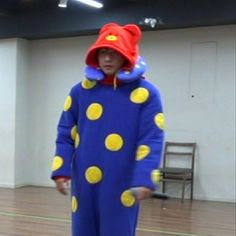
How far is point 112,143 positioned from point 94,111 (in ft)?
0.48

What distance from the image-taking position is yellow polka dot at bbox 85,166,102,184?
1.73 metres

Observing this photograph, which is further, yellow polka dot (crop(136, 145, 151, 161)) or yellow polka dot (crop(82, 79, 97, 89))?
yellow polka dot (crop(82, 79, 97, 89))

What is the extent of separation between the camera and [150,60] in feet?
22.4

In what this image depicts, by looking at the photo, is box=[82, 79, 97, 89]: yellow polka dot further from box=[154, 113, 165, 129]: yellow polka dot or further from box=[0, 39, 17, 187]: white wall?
box=[0, 39, 17, 187]: white wall

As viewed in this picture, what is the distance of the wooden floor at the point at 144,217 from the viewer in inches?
169

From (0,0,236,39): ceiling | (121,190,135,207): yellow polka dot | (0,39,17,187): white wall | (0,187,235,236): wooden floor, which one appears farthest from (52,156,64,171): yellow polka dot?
(0,39,17,187): white wall

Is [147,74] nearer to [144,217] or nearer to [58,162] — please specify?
[144,217]

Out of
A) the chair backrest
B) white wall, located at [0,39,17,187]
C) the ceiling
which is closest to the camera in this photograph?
the ceiling

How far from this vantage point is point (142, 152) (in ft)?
5.52

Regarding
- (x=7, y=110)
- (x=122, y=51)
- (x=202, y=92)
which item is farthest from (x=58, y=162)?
(x=7, y=110)

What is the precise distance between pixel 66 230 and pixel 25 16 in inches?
166

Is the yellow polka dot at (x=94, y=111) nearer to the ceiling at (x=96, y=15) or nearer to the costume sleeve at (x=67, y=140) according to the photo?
the costume sleeve at (x=67, y=140)

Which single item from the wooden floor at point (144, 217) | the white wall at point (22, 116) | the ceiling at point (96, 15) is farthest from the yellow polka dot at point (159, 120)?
the white wall at point (22, 116)

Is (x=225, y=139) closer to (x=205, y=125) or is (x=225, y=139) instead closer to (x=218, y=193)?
(x=205, y=125)
